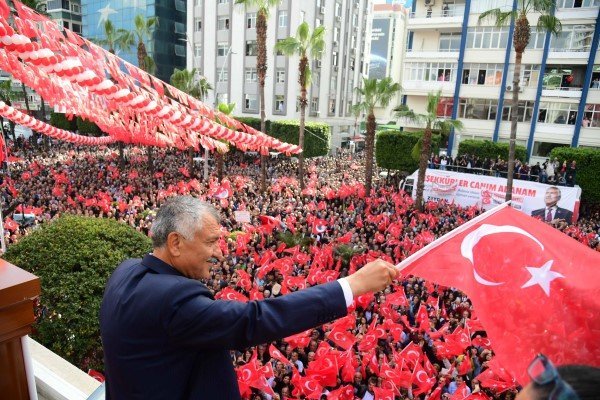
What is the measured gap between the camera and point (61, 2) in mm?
51906

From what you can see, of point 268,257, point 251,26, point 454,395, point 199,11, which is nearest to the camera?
point 454,395

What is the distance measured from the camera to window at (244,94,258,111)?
40000 mm

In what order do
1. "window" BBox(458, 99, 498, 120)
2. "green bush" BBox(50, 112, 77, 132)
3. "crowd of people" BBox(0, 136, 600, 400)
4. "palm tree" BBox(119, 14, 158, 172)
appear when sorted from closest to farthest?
"crowd of people" BBox(0, 136, 600, 400)
"palm tree" BBox(119, 14, 158, 172)
"window" BBox(458, 99, 498, 120)
"green bush" BBox(50, 112, 77, 132)

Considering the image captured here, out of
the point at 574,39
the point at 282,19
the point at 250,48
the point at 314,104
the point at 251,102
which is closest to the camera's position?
the point at 574,39

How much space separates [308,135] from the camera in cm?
3086

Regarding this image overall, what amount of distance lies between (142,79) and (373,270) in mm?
5098

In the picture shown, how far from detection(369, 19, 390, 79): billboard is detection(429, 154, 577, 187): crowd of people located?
48.3 m

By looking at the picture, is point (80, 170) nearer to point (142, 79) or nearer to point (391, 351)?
point (142, 79)

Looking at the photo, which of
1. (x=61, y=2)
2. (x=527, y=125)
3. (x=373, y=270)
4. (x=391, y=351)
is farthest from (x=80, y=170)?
(x=61, y=2)

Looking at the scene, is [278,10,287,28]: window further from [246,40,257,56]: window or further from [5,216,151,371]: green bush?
[5,216,151,371]: green bush

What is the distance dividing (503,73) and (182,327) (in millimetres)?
33885

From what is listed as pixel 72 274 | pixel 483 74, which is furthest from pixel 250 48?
pixel 72 274

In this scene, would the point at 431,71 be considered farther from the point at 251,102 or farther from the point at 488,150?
the point at 251,102

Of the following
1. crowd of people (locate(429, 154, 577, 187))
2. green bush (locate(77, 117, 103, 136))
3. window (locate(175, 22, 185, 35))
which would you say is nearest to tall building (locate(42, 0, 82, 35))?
window (locate(175, 22, 185, 35))
